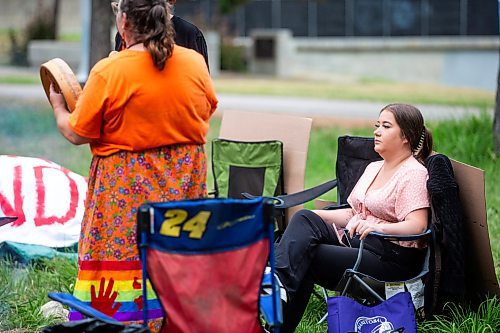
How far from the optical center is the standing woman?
11.5ft

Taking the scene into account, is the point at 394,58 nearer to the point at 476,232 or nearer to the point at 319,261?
the point at 476,232

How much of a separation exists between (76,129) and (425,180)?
1.64 m

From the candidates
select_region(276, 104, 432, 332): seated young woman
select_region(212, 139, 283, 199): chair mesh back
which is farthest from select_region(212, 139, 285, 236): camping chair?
select_region(276, 104, 432, 332): seated young woman

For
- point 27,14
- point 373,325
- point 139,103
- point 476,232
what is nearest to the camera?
point 139,103

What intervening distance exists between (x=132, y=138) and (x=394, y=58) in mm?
22041

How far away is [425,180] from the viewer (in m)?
4.30

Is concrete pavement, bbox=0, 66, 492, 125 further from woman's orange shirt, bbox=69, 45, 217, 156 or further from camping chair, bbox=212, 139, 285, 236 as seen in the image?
woman's orange shirt, bbox=69, 45, 217, 156

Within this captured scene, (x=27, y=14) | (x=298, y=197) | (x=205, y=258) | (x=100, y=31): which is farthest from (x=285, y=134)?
(x=27, y=14)

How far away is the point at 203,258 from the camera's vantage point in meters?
3.23

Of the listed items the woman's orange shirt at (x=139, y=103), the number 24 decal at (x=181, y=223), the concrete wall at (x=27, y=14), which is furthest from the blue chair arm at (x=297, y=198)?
the concrete wall at (x=27, y=14)

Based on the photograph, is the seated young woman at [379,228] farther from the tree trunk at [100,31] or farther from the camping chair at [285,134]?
the tree trunk at [100,31]

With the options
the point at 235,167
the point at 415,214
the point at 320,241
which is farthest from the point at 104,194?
the point at 235,167

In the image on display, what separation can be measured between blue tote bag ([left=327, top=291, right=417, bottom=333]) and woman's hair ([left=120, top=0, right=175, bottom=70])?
4.33 feet

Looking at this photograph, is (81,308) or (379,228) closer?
(81,308)
